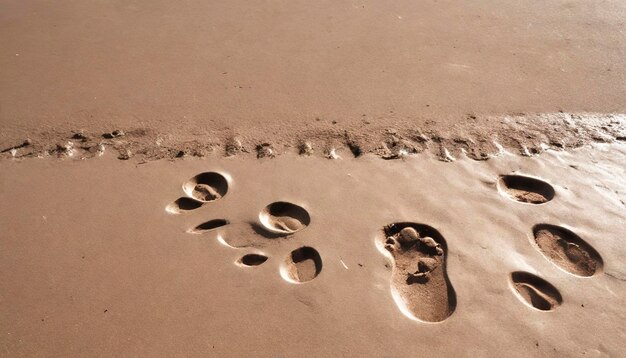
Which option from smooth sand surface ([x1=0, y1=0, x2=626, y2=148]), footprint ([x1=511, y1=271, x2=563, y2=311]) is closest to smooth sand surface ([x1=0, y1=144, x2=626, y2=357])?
footprint ([x1=511, y1=271, x2=563, y2=311])

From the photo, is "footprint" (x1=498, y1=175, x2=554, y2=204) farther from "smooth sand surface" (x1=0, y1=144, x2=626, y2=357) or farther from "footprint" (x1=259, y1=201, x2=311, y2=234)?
"footprint" (x1=259, y1=201, x2=311, y2=234)

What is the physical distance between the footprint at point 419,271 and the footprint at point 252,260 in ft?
1.53

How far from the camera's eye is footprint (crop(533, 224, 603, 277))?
203 cm

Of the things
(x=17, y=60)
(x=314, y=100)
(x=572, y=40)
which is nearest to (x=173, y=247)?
(x=314, y=100)

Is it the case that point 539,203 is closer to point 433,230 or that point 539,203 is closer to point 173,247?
point 433,230

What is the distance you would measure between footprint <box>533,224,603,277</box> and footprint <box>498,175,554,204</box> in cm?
19

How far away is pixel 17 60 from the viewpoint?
331 centimetres

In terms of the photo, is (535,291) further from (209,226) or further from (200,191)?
(200,191)

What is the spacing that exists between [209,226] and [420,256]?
2.83 ft

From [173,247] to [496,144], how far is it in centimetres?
162

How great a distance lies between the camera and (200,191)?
2391mm

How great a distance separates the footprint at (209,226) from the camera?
217 centimetres

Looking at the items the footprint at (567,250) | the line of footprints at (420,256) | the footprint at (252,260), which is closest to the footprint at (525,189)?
the line of footprints at (420,256)

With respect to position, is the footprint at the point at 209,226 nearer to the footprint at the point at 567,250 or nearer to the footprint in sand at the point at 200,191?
the footprint in sand at the point at 200,191
